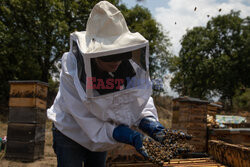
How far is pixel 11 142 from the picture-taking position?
454 centimetres

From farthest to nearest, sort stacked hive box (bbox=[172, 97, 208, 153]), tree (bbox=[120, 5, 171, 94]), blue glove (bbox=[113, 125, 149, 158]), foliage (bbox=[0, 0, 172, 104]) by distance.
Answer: tree (bbox=[120, 5, 171, 94]) → foliage (bbox=[0, 0, 172, 104]) → stacked hive box (bbox=[172, 97, 208, 153]) → blue glove (bbox=[113, 125, 149, 158])

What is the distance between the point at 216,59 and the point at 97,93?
894 inches

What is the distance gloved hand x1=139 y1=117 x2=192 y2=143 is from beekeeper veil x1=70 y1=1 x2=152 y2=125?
0.09 meters

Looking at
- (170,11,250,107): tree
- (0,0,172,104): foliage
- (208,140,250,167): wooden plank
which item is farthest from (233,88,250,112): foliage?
(208,140,250,167): wooden plank

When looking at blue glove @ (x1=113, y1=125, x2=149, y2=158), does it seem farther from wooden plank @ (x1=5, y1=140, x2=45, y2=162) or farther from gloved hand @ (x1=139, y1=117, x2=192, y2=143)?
wooden plank @ (x1=5, y1=140, x2=45, y2=162)

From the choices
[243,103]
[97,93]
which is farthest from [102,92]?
[243,103]

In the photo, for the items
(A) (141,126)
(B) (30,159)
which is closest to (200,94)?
(B) (30,159)

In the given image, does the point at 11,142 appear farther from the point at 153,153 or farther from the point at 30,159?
the point at 153,153

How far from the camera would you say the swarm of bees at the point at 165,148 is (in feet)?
4.65

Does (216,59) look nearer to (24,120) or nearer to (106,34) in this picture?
(24,120)

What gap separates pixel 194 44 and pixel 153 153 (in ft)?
82.4

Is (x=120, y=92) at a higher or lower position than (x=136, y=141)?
higher

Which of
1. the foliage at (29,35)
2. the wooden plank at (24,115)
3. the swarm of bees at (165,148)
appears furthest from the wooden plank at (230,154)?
the foliage at (29,35)

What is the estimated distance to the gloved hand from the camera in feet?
4.98
